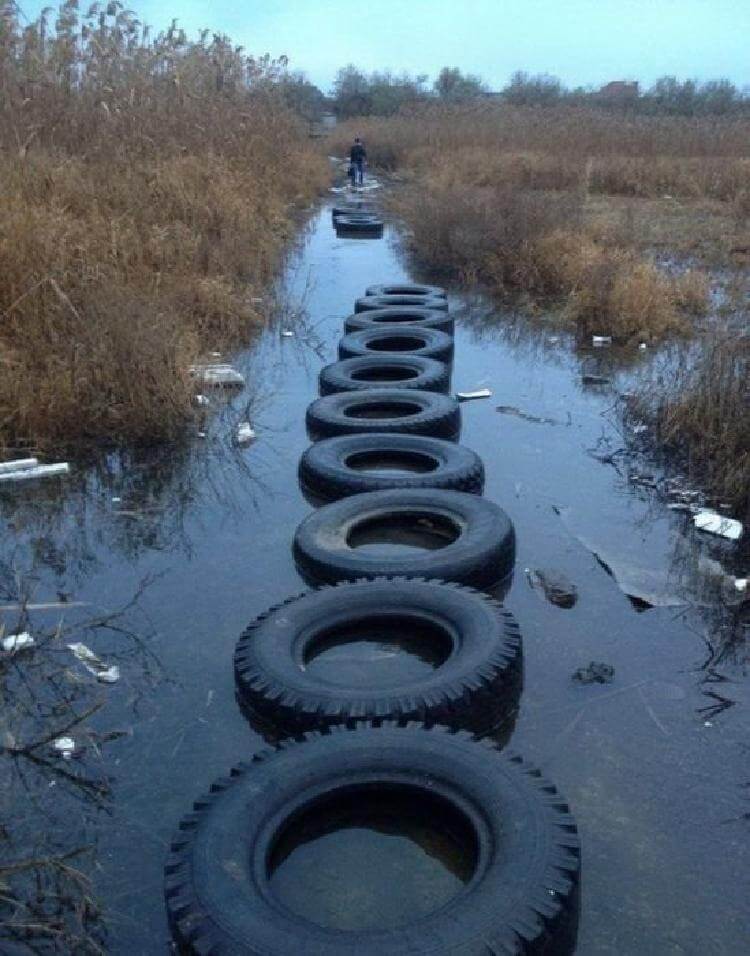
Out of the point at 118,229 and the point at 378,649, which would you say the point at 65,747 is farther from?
the point at 118,229

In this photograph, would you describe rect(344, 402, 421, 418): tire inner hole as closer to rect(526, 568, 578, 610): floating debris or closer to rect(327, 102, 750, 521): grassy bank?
rect(327, 102, 750, 521): grassy bank

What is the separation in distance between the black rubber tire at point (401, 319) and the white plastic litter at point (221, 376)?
1.39 meters

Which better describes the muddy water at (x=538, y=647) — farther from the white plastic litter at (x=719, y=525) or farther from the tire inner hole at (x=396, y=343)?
the tire inner hole at (x=396, y=343)

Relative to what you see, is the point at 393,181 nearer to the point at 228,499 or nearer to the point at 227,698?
the point at 228,499

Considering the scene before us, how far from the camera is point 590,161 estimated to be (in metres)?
19.9

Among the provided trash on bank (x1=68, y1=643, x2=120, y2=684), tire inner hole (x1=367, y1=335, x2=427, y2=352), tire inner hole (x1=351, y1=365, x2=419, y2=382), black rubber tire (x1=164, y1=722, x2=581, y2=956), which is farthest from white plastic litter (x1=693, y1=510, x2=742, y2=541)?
tire inner hole (x1=367, y1=335, x2=427, y2=352)

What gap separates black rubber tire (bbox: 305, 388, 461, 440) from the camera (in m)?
5.79

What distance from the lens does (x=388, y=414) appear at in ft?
21.2

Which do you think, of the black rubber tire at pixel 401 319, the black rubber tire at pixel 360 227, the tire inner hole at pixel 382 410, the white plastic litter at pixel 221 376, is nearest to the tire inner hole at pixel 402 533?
the tire inner hole at pixel 382 410

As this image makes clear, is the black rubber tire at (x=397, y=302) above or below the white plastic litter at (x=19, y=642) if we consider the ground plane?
above

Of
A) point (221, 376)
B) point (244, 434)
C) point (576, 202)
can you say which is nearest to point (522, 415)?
point (244, 434)

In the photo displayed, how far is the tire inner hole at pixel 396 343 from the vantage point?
7754 millimetres

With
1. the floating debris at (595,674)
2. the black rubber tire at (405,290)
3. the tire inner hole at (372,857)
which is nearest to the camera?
the tire inner hole at (372,857)

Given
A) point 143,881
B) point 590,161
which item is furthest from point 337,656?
point 590,161
